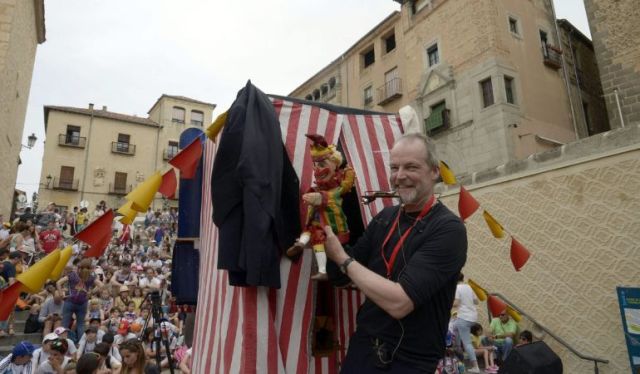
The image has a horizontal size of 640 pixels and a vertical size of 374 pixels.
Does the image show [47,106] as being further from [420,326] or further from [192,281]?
[420,326]

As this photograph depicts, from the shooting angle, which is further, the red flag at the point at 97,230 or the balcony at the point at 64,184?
the balcony at the point at 64,184

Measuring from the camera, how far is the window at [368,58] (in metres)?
25.9

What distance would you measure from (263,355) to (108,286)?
1165 centimetres

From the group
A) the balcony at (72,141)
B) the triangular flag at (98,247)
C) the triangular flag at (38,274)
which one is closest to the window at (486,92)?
the triangular flag at (98,247)

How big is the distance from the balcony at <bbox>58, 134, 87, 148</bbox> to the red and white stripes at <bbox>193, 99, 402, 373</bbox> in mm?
35503

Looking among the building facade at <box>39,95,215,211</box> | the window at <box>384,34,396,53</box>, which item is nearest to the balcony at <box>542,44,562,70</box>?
the window at <box>384,34,396,53</box>

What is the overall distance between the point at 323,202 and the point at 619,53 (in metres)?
15.8

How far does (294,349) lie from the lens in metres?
2.75

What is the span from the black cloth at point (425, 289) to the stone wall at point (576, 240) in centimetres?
800

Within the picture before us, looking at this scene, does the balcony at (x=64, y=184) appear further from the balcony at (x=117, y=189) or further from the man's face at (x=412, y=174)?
the man's face at (x=412, y=174)

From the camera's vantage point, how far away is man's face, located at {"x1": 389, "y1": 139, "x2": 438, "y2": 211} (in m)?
2.03

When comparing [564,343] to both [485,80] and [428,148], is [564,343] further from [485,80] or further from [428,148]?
[485,80]

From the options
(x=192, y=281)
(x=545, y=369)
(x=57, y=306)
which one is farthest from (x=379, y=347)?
(x=57, y=306)

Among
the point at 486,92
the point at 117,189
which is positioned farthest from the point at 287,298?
Result: the point at 117,189
